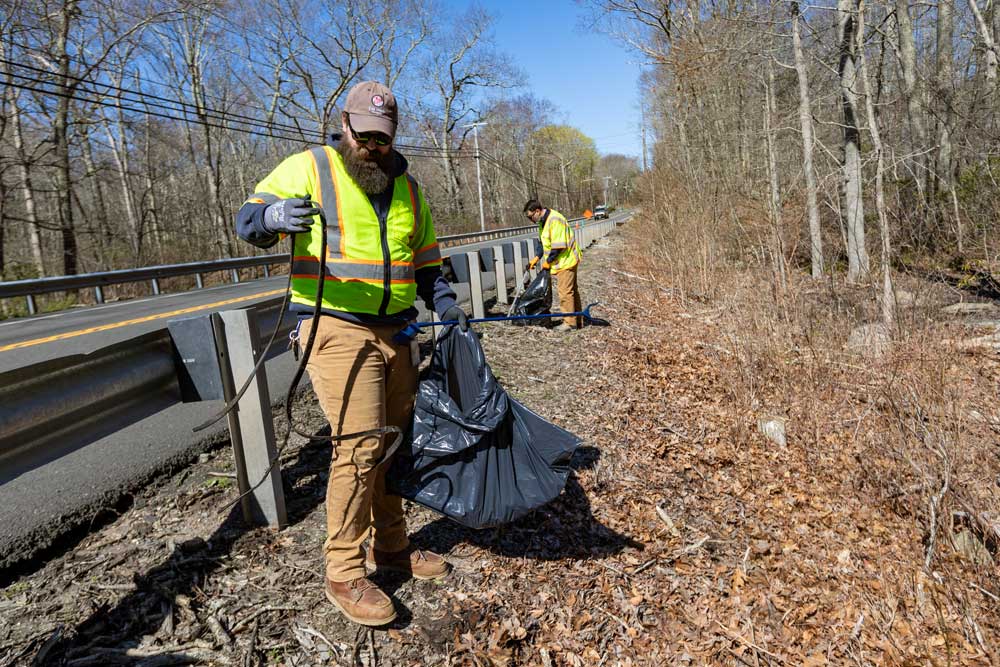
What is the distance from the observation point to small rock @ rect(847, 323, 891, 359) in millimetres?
5588

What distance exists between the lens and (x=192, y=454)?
3770 millimetres

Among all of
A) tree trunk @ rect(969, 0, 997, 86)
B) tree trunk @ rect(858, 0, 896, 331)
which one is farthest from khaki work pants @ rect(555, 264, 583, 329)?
tree trunk @ rect(969, 0, 997, 86)

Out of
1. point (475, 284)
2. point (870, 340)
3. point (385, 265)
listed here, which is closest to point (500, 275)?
point (475, 284)

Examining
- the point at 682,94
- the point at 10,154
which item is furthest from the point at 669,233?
the point at 10,154

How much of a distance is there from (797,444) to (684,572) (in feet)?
7.39

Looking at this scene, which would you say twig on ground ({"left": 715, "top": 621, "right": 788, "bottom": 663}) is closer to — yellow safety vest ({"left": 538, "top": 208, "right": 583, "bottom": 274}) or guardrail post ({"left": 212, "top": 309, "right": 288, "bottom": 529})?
guardrail post ({"left": 212, "top": 309, "right": 288, "bottom": 529})

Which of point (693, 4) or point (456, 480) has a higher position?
point (693, 4)

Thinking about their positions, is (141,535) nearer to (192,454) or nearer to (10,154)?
(192,454)

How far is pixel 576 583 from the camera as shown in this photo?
2.91 meters

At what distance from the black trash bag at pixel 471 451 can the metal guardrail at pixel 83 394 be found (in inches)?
40.0

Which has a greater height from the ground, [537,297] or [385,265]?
[385,265]

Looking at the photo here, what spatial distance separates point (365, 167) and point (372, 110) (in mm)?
207

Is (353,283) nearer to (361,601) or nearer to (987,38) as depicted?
(361,601)

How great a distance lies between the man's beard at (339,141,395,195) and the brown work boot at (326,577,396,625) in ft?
4.95
